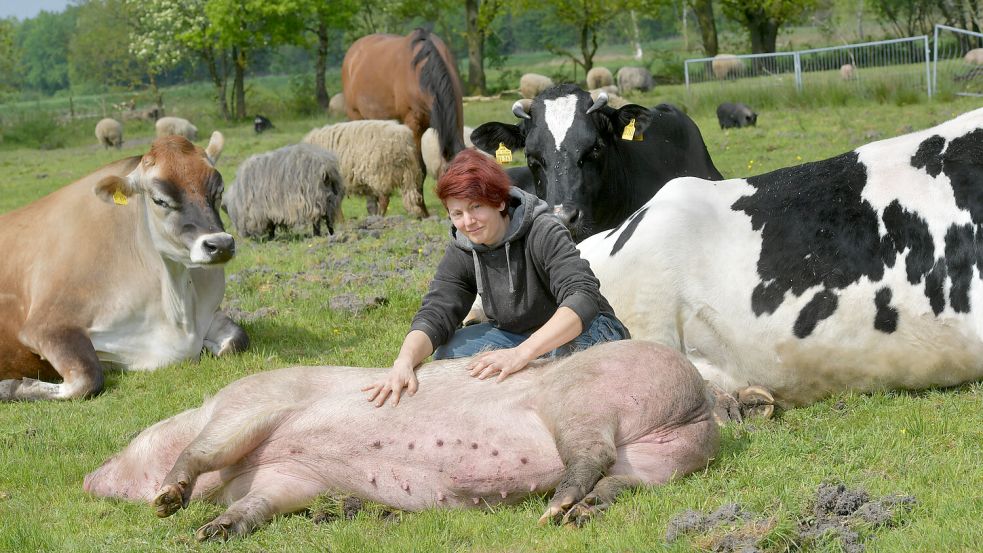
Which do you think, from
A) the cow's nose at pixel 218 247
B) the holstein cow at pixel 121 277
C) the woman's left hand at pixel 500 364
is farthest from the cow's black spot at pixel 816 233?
the holstein cow at pixel 121 277

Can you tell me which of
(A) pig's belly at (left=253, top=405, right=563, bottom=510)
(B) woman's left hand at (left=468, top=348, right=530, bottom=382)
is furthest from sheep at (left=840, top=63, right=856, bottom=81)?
(A) pig's belly at (left=253, top=405, right=563, bottom=510)

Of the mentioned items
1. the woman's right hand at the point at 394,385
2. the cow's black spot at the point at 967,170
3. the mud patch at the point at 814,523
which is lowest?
the mud patch at the point at 814,523

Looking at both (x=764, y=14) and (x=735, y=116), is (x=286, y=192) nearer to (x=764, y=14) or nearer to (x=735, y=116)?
(x=735, y=116)

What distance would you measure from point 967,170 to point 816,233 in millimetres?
810

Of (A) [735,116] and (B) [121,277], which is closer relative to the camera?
(B) [121,277]

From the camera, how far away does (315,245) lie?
1245 cm

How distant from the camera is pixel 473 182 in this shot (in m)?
5.11

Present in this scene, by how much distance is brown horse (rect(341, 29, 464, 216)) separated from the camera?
1574 centimetres

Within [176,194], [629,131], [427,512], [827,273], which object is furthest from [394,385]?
[629,131]

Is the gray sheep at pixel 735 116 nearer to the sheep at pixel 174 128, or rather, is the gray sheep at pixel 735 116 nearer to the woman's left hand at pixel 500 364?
the woman's left hand at pixel 500 364

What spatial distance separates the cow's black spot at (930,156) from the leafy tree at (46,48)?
142 meters

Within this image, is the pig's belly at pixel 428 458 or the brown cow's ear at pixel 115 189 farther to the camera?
the brown cow's ear at pixel 115 189

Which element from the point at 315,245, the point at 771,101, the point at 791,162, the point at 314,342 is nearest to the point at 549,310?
the point at 314,342

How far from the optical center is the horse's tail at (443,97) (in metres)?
15.6
